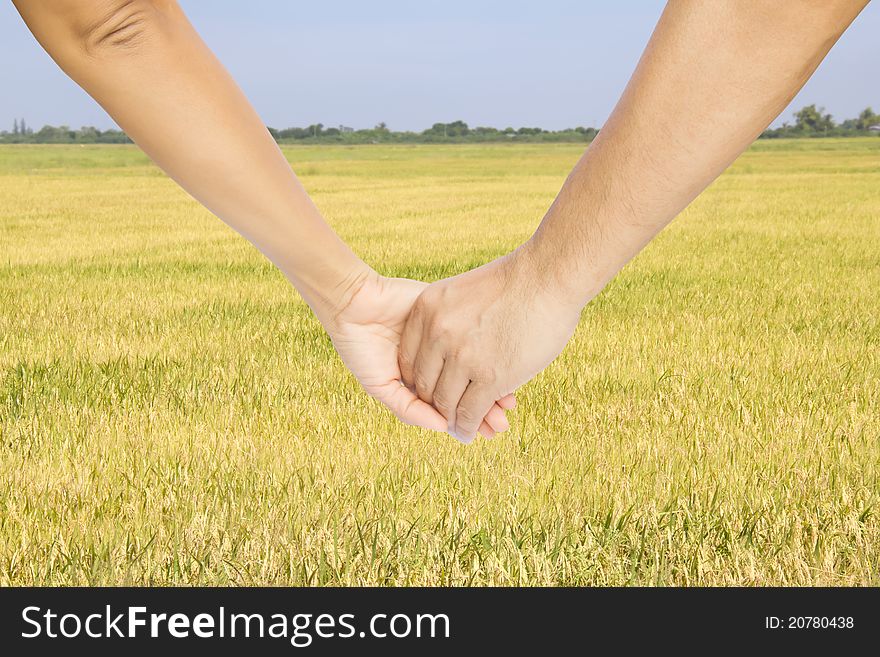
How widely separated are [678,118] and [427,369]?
40.5 inches

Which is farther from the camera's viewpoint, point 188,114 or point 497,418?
point 497,418

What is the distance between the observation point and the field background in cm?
243

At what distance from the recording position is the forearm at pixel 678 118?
148 centimetres

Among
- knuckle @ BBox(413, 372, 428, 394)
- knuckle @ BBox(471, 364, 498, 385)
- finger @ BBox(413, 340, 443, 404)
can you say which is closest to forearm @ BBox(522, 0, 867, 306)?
knuckle @ BBox(471, 364, 498, 385)

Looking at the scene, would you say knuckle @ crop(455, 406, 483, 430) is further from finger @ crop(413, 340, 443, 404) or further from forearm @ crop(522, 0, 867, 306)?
forearm @ crop(522, 0, 867, 306)

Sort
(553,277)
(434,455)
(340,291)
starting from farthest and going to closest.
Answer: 1. (434,455)
2. (340,291)
3. (553,277)

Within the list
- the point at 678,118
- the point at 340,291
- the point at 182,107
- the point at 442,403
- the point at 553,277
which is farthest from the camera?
the point at 442,403

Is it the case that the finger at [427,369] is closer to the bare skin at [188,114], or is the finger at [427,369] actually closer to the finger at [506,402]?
the finger at [506,402]

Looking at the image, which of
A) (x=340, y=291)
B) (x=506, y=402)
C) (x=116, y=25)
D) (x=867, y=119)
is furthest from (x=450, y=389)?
(x=867, y=119)

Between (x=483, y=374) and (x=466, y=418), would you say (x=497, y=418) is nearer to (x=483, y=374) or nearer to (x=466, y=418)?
(x=466, y=418)

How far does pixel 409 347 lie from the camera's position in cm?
245

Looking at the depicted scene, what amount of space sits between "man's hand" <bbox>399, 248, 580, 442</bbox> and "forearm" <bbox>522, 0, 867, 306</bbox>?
0.11 meters

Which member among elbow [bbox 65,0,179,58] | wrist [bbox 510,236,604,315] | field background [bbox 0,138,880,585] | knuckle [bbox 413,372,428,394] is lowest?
field background [bbox 0,138,880,585]

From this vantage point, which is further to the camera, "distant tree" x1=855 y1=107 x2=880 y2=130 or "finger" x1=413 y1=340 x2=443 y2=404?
"distant tree" x1=855 y1=107 x2=880 y2=130
